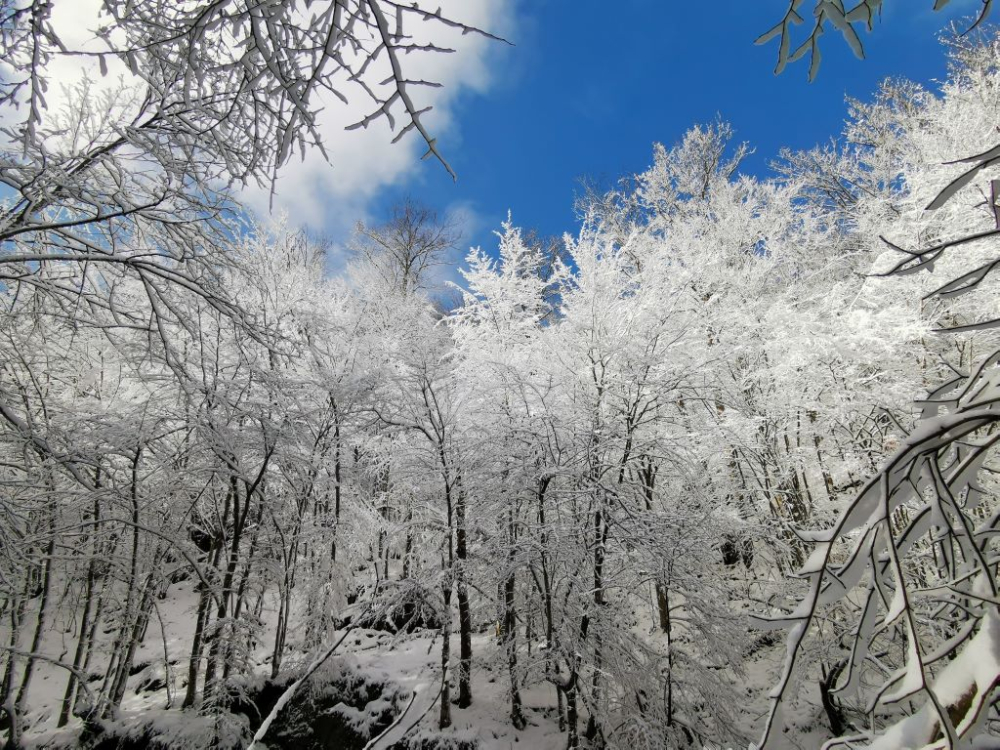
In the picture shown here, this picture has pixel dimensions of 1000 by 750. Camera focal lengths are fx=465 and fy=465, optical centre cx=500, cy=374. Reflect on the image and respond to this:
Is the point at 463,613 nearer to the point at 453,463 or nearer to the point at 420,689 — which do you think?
the point at 420,689

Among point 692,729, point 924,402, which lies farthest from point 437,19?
point 692,729

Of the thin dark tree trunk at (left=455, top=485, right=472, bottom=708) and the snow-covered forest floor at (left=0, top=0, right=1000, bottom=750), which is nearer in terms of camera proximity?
the snow-covered forest floor at (left=0, top=0, right=1000, bottom=750)

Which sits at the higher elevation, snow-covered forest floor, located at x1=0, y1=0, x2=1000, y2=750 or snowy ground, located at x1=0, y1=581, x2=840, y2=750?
snow-covered forest floor, located at x1=0, y1=0, x2=1000, y2=750

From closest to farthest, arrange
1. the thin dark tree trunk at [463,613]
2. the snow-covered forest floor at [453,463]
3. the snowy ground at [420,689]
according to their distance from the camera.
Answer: the snow-covered forest floor at [453,463]
the snowy ground at [420,689]
the thin dark tree trunk at [463,613]

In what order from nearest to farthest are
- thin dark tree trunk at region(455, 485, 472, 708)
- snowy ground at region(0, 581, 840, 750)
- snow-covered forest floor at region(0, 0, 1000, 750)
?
snow-covered forest floor at region(0, 0, 1000, 750) < snowy ground at region(0, 581, 840, 750) < thin dark tree trunk at region(455, 485, 472, 708)

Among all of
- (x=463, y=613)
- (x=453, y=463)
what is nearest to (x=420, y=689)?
(x=463, y=613)

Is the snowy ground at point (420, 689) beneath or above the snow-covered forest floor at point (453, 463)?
beneath

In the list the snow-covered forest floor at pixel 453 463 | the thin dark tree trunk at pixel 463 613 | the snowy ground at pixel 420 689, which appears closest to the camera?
the snow-covered forest floor at pixel 453 463

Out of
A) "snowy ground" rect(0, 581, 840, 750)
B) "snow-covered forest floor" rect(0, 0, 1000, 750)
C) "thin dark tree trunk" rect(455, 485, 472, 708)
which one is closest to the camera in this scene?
"snow-covered forest floor" rect(0, 0, 1000, 750)

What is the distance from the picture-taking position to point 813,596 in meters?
0.76

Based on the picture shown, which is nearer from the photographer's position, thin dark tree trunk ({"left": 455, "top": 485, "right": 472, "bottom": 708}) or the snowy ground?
the snowy ground

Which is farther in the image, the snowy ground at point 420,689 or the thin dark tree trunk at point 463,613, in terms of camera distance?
the thin dark tree trunk at point 463,613

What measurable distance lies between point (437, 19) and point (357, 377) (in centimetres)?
712

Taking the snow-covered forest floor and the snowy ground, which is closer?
the snow-covered forest floor
